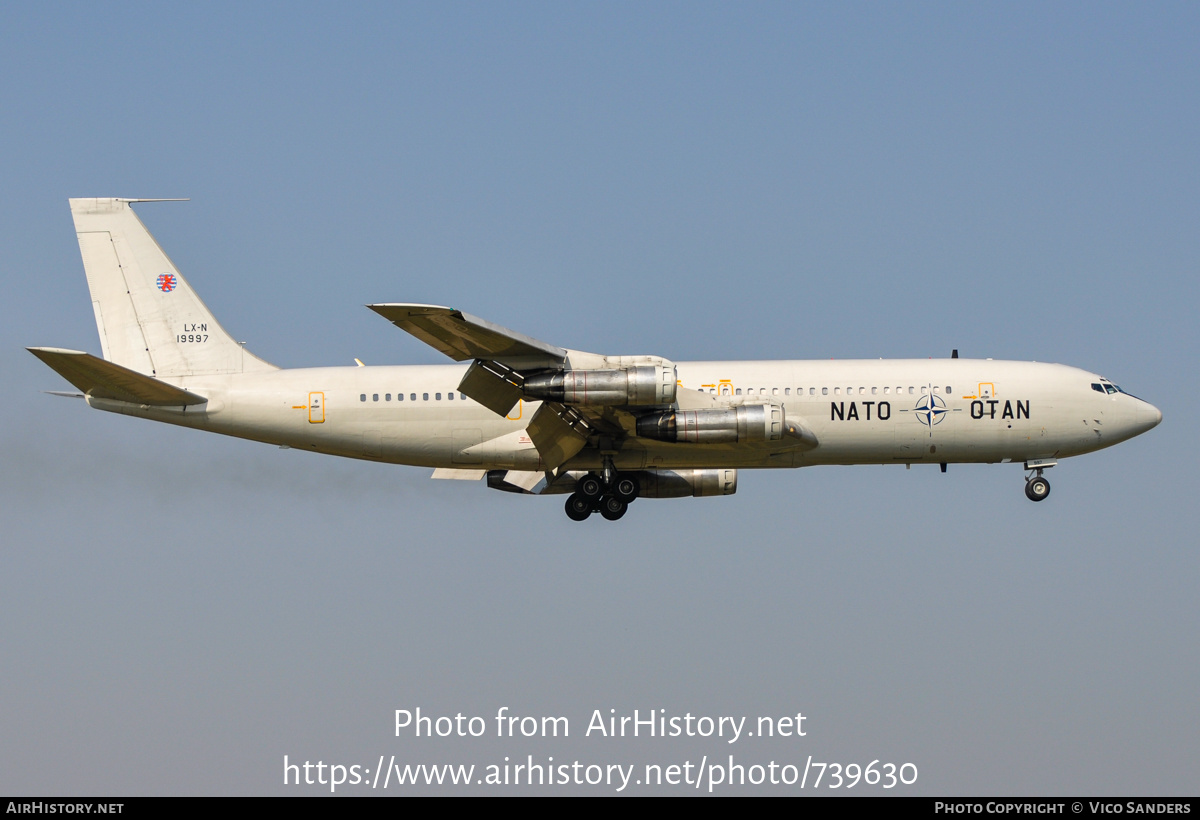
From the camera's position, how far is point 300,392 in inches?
1612

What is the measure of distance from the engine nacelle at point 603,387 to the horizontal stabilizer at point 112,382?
11.0 meters

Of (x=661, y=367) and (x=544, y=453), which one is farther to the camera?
(x=544, y=453)

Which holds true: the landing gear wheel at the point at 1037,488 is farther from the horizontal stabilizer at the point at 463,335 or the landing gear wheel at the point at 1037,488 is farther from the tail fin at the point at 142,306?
the tail fin at the point at 142,306

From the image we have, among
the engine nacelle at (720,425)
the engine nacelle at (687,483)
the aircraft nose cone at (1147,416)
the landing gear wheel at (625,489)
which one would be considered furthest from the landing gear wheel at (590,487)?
the aircraft nose cone at (1147,416)

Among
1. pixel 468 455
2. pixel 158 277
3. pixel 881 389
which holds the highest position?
pixel 158 277

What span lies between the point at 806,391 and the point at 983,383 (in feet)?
18.1

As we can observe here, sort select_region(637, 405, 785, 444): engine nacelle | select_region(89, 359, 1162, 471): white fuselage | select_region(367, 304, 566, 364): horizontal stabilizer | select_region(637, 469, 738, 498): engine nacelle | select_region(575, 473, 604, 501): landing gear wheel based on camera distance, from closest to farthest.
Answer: select_region(367, 304, 566, 364): horizontal stabilizer
select_region(637, 405, 785, 444): engine nacelle
select_region(89, 359, 1162, 471): white fuselage
select_region(575, 473, 604, 501): landing gear wheel
select_region(637, 469, 738, 498): engine nacelle

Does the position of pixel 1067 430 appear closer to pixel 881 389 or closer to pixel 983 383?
pixel 983 383

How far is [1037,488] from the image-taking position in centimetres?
4284

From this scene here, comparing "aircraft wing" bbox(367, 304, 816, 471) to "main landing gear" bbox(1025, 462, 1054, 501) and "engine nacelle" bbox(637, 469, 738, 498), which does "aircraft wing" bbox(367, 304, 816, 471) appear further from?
"main landing gear" bbox(1025, 462, 1054, 501)

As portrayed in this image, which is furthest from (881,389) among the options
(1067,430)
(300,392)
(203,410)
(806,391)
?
(203,410)

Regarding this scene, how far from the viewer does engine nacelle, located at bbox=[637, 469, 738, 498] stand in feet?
144

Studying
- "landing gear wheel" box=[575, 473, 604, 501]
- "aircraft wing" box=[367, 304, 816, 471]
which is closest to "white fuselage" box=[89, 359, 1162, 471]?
"aircraft wing" box=[367, 304, 816, 471]

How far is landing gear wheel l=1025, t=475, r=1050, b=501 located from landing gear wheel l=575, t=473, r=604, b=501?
44.6 feet
